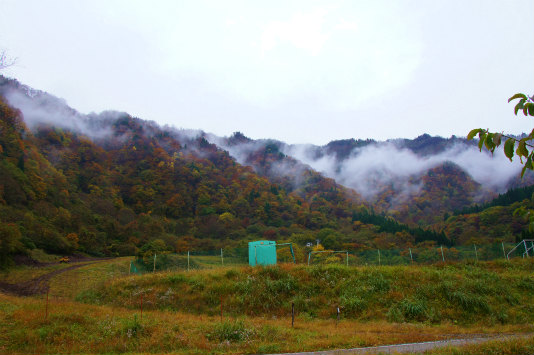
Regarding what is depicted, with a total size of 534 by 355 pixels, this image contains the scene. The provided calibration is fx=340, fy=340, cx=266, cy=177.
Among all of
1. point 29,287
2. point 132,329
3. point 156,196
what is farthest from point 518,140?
point 156,196

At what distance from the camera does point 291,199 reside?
106 metres

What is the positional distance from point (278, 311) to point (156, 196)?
268 ft

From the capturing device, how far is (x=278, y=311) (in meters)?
16.2

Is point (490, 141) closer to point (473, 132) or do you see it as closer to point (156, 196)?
point (473, 132)

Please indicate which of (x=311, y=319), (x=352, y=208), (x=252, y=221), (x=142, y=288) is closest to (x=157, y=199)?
(x=252, y=221)

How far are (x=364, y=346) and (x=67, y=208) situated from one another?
70075mm

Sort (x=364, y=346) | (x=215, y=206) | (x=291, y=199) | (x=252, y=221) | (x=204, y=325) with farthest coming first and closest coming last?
(x=291, y=199)
(x=215, y=206)
(x=252, y=221)
(x=204, y=325)
(x=364, y=346)

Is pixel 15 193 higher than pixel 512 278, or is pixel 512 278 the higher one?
pixel 15 193

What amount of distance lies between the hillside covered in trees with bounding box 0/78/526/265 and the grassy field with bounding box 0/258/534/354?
22146mm

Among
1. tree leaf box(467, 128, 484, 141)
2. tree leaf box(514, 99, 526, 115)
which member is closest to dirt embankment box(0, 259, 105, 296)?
tree leaf box(467, 128, 484, 141)

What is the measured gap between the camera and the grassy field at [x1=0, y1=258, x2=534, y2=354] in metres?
10.2

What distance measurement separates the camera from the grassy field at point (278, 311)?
33.4ft

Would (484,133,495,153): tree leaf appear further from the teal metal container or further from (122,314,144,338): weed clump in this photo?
the teal metal container

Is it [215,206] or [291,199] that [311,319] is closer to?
[215,206]
